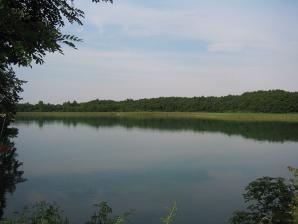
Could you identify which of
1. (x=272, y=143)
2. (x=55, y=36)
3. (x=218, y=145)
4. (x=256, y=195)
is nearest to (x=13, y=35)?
(x=55, y=36)

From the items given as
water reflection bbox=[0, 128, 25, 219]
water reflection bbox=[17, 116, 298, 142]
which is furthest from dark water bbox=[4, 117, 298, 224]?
water reflection bbox=[17, 116, 298, 142]

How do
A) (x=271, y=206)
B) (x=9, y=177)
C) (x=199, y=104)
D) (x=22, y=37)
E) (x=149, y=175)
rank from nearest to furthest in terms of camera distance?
(x=22, y=37) < (x=271, y=206) < (x=9, y=177) < (x=149, y=175) < (x=199, y=104)

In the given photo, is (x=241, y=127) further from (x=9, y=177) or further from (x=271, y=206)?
(x=271, y=206)

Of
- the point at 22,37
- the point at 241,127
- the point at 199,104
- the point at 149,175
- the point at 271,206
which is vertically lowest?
the point at 149,175

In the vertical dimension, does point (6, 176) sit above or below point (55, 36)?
below

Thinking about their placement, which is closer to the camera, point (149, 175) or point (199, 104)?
point (149, 175)

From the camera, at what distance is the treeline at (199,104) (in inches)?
5399

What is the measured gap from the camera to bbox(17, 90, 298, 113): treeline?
13712 cm

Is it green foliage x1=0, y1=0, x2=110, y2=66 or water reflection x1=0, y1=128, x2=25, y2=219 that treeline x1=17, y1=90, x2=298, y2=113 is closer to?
water reflection x1=0, y1=128, x2=25, y2=219

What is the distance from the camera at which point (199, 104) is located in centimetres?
16450

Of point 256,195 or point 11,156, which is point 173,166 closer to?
point 11,156

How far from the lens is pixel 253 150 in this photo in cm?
4106

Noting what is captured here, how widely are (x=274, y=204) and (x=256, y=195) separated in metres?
0.64

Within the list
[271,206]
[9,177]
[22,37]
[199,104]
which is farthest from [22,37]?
[199,104]
